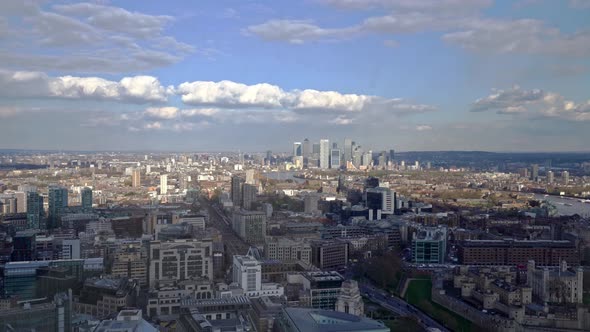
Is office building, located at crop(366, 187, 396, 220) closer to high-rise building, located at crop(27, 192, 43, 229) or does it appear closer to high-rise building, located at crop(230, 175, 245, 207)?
high-rise building, located at crop(230, 175, 245, 207)

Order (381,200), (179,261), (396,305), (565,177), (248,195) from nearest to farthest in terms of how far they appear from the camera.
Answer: (396,305)
(179,261)
(248,195)
(565,177)
(381,200)

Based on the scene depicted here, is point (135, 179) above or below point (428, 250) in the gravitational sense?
above

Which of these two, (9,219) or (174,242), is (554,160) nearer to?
(174,242)

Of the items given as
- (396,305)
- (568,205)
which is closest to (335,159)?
(568,205)

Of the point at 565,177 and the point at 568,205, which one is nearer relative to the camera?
the point at 568,205

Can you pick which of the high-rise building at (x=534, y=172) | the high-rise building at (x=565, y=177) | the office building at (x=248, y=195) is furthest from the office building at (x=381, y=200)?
the high-rise building at (x=565, y=177)

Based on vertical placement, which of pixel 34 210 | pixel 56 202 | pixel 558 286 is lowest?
pixel 558 286

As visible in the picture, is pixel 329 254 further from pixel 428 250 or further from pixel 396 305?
pixel 396 305

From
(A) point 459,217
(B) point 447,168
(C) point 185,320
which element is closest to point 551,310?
(C) point 185,320
